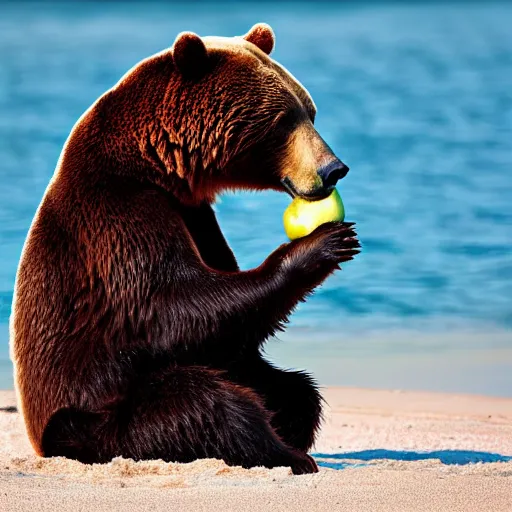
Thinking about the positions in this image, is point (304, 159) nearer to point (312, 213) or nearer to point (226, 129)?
point (312, 213)

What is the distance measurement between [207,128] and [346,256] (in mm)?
1159

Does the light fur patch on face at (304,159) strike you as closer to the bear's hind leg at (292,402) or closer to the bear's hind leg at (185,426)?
the bear's hind leg at (292,402)

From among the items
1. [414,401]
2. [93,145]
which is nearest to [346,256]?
[93,145]

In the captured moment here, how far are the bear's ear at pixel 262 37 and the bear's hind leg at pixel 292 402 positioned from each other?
217 centimetres

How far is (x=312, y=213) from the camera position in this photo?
5.81 metres

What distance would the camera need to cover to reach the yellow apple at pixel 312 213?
579 cm

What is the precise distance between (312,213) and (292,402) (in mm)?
1310

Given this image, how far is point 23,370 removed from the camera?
5938mm

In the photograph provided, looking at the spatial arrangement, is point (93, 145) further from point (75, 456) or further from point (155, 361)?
point (75, 456)

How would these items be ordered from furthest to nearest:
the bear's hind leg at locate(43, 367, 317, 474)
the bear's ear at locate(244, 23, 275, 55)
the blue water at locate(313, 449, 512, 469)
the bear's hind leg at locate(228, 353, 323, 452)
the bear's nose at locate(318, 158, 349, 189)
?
the blue water at locate(313, 449, 512, 469), the bear's ear at locate(244, 23, 275, 55), the bear's hind leg at locate(228, 353, 323, 452), the bear's nose at locate(318, 158, 349, 189), the bear's hind leg at locate(43, 367, 317, 474)

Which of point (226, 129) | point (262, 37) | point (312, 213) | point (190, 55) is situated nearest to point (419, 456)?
point (312, 213)

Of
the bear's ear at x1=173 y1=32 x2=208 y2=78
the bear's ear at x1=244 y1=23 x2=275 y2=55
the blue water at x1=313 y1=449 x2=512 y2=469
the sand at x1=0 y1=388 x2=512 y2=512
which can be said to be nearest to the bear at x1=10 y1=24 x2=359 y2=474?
the bear's ear at x1=173 y1=32 x2=208 y2=78

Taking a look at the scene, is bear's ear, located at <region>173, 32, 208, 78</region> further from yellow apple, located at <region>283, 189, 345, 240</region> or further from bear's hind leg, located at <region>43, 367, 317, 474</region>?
bear's hind leg, located at <region>43, 367, 317, 474</region>

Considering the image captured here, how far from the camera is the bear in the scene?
550 cm
